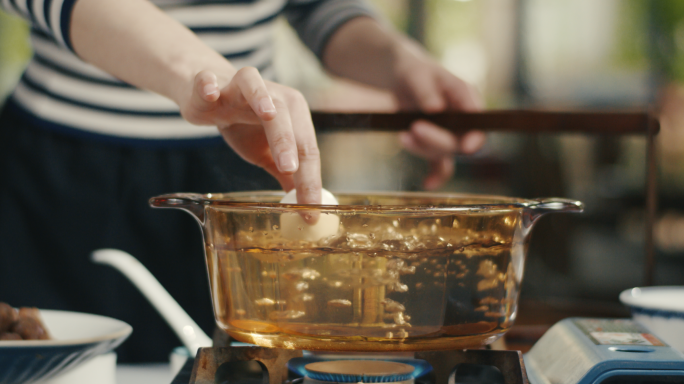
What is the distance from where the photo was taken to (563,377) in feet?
1.58

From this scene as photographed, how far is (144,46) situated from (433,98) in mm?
491

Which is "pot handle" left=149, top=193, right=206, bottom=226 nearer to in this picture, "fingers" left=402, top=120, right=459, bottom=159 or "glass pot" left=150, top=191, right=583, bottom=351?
"glass pot" left=150, top=191, right=583, bottom=351

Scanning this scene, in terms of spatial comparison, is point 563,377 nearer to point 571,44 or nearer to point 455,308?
point 455,308

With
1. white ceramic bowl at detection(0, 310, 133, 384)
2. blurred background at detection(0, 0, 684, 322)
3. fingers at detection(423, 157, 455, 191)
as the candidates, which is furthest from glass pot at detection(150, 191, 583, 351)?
blurred background at detection(0, 0, 684, 322)

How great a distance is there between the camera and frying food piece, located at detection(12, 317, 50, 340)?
19.4 inches

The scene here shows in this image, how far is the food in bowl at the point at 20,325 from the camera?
479 mm

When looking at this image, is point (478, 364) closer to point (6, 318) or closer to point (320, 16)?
point (6, 318)

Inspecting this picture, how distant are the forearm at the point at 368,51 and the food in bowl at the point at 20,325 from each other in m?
0.67

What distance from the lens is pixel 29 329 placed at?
1.63 ft

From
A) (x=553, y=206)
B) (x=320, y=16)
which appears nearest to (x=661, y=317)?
(x=553, y=206)

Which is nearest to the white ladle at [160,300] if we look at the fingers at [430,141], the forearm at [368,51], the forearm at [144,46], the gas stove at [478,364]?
the gas stove at [478,364]

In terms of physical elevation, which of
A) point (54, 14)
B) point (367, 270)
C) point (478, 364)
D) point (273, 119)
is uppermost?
point (54, 14)

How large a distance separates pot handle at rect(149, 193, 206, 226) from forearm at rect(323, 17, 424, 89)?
0.57m

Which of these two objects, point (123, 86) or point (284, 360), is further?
point (123, 86)
